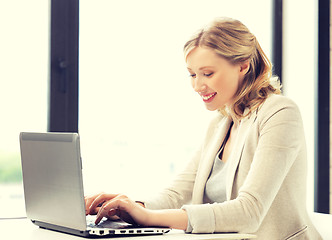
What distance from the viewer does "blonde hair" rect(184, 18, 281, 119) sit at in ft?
5.20

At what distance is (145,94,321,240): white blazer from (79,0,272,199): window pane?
89 centimetres

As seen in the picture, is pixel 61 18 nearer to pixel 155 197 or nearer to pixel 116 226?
pixel 155 197

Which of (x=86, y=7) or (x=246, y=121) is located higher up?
(x=86, y=7)

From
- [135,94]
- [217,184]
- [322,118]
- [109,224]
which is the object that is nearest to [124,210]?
[109,224]

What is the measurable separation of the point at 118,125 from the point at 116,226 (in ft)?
4.34

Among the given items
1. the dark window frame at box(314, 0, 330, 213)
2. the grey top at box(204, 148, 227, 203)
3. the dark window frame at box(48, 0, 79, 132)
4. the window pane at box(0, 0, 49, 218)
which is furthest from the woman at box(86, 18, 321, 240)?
the dark window frame at box(314, 0, 330, 213)

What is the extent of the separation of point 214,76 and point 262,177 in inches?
17.0

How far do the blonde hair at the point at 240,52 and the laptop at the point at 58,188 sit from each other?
590 mm

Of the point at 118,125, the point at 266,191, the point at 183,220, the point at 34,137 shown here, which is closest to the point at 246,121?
the point at 266,191

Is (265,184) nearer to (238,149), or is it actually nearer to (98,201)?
(238,149)

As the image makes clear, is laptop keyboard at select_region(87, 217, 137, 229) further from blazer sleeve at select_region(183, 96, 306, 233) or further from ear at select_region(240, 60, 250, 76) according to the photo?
ear at select_region(240, 60, 250, 76)

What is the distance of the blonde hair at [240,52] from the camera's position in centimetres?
158

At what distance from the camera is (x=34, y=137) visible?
1.26 meters

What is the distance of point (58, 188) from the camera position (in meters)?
1.18
